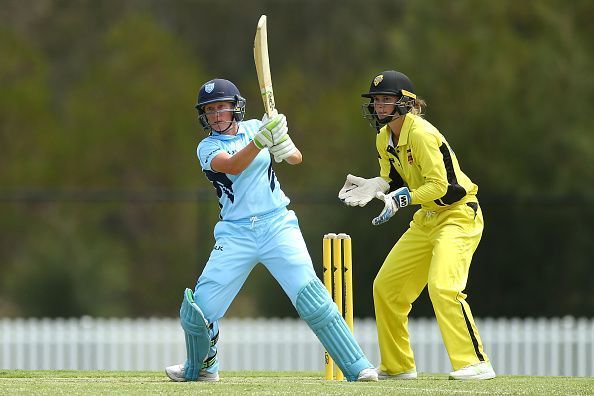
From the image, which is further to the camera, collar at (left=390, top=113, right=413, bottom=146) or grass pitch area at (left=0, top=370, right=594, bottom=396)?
collar at (left=390, top=113, right=413, bottom=146)

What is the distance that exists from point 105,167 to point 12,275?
5.60 m

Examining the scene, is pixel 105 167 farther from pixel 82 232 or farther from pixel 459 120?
pixel 459 120

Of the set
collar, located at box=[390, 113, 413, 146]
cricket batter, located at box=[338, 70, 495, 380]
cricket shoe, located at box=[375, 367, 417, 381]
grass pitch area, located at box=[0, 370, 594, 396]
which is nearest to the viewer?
grass pitch area, located at box=[0, 370, 594, 396]

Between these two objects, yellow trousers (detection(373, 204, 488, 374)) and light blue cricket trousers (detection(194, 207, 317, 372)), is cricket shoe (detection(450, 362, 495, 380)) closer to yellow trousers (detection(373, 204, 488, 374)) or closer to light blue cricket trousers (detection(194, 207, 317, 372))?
yellow trousers (detection(373, 204, 488, 374))

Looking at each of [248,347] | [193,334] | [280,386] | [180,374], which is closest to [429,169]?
[280,386]

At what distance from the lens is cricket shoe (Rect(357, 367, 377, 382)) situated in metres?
7.35

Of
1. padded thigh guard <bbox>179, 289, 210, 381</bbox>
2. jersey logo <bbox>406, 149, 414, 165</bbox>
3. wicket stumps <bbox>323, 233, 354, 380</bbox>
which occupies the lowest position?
padded thigh guard <bbox>179, 289, 210, 381</bbox>

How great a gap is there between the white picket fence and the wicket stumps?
559 centimetres

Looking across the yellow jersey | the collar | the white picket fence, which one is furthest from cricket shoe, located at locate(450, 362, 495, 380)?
the white picket fence

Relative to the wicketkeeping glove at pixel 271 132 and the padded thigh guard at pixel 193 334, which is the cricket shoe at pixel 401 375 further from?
the wicketkeeping glove at pixel 271 132

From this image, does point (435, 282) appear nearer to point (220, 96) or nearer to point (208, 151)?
point (208, 151)

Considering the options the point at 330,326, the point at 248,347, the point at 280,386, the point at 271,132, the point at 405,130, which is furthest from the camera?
the point at 248,347

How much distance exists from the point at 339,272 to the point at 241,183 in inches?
31.7

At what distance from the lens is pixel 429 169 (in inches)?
298
